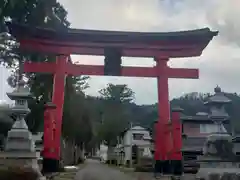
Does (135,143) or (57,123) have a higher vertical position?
(135,143)

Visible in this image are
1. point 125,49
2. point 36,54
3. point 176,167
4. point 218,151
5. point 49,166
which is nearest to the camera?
point 218,151

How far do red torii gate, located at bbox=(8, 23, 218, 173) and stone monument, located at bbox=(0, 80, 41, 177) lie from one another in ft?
14.4

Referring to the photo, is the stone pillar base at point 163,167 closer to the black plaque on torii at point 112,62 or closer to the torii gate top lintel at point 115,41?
the black plaque on torii at point 112,62

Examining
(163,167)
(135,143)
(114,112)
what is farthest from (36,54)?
(114,112)

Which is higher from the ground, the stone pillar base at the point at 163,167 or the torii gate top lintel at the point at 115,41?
the torii gate top lintel at the point at 115,41

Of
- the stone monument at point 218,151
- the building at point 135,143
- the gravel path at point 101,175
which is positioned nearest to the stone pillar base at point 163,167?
the gravel path at point 101,175

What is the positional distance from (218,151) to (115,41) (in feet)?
29.5

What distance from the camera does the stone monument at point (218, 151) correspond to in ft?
39.8

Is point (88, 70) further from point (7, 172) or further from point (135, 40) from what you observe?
point (7, 172)

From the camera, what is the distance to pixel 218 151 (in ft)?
41.3

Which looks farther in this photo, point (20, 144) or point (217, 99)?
point (20, 144)

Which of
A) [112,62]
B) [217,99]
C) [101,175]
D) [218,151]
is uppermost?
[112,62]

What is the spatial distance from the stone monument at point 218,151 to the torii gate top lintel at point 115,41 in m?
6.87

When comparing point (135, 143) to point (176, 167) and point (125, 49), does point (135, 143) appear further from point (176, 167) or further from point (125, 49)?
point (125, 49)
